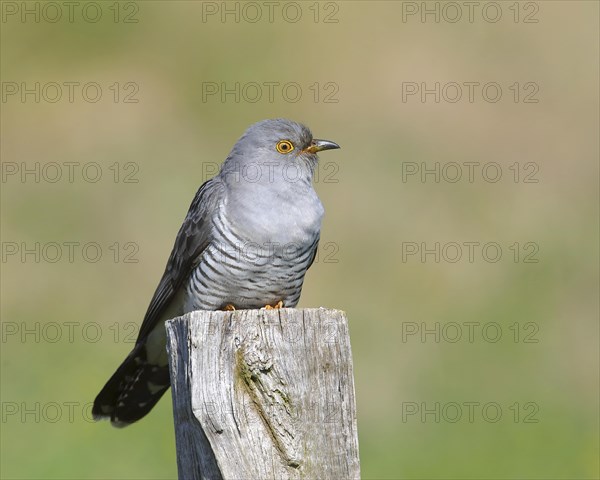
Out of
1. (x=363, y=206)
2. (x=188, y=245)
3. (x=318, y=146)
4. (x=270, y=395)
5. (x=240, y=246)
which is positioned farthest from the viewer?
(x=363, y=206)

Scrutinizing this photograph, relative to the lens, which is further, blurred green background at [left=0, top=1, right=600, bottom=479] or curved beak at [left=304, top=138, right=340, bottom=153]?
blurred green background at [left=0, top=1, right=600, bottom=479]

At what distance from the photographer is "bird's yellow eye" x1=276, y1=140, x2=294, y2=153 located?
215 inches

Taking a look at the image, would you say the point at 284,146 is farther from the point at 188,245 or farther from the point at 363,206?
the point at 363,206

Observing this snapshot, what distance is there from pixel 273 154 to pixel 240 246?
0.62 meters

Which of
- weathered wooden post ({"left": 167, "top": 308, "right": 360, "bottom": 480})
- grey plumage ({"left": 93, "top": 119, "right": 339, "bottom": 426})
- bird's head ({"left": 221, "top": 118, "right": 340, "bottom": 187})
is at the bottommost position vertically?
weathered wooden post ({"left": 167, "top": 308, "right": 360, "bottom": 480})

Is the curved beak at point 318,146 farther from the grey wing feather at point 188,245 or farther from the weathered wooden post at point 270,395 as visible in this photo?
the weathered wooden post at point 270,395

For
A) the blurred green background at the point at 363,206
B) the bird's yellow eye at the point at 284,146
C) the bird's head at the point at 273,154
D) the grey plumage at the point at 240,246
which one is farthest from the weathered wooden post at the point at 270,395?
the blurred green background at the point at 363,206

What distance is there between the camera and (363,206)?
9922 millimetres

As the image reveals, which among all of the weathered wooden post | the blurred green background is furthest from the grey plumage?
the blurred green background

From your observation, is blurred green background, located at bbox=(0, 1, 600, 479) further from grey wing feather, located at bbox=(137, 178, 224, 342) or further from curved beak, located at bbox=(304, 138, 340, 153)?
curved beak, located at bbox=(304, 138, 340, 153)

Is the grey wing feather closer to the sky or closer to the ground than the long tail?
closer to the sky

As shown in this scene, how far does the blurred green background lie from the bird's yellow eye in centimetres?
294

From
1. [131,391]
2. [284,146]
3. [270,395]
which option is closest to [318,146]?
[284,146]

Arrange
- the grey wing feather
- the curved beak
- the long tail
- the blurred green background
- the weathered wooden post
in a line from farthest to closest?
1. the blurred green background
2. the curved beak
3. the long tail
4. the grey wing feather
5. the weathered wooden post
